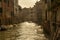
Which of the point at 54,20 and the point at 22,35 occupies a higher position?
the point at 54,20

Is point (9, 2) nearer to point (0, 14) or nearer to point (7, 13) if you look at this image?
point (7, 13)

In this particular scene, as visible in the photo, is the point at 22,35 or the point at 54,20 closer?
the point at 54,20

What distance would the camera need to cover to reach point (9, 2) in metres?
35.4

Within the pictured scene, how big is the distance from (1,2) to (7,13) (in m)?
3.75

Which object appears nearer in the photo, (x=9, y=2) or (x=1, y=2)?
(x=1, y=2)

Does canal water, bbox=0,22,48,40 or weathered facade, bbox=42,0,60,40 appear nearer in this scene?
weathered facade, bbox=42,0,60,40

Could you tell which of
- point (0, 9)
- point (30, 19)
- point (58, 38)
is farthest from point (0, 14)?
point (30, 19)

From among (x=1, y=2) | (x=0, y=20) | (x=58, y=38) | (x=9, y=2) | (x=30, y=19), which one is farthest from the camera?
(x=30, y=19)

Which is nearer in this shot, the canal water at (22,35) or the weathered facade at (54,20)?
the weathered facade at (54,20)

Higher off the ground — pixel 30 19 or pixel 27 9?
pixel 27 9

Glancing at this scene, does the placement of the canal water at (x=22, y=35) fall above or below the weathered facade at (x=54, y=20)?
below

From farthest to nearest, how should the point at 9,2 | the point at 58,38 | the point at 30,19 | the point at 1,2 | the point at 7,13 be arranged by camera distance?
the point at 30,19 → the point at 9,2 → the point at 7,13 → the point at 1,2 → the point at 58,38

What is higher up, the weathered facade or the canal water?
the weathered facade

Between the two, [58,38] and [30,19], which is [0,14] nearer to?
Result: [58,38]
